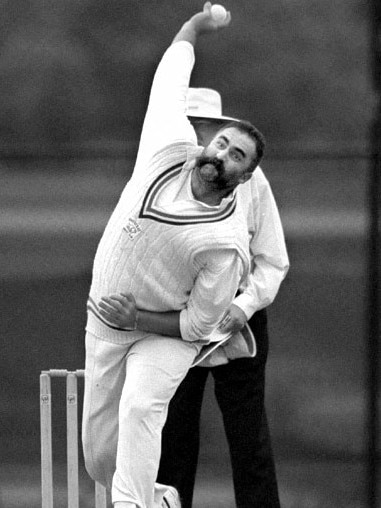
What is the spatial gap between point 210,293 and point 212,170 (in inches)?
13.5

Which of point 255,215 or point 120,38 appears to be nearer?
point 255,215

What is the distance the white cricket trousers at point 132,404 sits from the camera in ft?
13.9

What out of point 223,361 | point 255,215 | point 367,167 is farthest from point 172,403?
point 367,167

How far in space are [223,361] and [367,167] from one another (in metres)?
1.05

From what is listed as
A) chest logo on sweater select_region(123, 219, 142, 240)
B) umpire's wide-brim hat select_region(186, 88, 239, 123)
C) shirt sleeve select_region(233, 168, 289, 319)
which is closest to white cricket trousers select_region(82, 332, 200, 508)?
chest logo on sweater select_region(123, 219, 142, 240)

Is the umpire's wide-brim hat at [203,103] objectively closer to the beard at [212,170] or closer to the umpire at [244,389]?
the umpire at [244,389]

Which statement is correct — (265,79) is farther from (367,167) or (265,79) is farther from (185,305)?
(185,305)

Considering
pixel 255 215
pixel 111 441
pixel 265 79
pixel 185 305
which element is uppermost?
pixel 265 79

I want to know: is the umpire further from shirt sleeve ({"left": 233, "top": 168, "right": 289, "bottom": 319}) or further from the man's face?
the man's face

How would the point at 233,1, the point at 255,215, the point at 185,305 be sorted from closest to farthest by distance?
the point at 185,305, the point at 255,215, the point at 233,1

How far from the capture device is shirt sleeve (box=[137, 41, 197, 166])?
4.26 m

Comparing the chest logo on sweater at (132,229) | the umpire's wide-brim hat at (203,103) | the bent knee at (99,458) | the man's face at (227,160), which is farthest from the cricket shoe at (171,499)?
the umpire's wide-brim hat at (203,103)

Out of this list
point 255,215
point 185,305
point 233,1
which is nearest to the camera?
point 185,305

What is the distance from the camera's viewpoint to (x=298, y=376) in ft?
18.1
